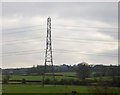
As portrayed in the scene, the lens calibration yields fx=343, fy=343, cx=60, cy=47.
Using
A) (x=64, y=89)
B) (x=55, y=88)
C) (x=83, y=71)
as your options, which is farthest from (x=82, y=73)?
(x=64, y=89)

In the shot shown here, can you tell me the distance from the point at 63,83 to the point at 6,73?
454 cm

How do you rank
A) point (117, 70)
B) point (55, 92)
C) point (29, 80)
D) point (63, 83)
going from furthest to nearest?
point (29, 80), point (63, 83), point (55, 92), point (117, 70)

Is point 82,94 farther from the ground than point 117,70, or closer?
closer

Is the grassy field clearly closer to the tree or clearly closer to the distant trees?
the distant trees

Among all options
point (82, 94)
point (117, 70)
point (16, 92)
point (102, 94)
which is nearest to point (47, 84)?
point (16, 92)

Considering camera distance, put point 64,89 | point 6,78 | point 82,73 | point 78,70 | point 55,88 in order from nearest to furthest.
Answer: point 64,89, point 55,88, point 82,73, point 78,70, point 6,78

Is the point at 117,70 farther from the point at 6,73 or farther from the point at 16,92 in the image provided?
the point at 6,73

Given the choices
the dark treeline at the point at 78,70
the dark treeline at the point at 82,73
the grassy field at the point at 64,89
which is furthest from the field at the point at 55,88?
the dark treeline at the point at 78,70

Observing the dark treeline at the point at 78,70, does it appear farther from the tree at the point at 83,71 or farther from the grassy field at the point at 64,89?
the grassy field at the point at 64,89

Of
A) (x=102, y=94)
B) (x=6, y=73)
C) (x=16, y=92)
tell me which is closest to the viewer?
(x=102, y=94)

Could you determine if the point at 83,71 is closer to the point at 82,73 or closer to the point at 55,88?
the point at 82,73

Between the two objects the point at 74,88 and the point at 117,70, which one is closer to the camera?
the point at 117,70

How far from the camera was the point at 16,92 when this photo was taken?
2145 centimetres

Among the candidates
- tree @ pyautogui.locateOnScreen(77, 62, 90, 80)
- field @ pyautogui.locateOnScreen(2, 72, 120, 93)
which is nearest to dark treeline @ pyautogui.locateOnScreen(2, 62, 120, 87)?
tree @ pyautogui.locateOnScreen(77, 62, 90, 80)
